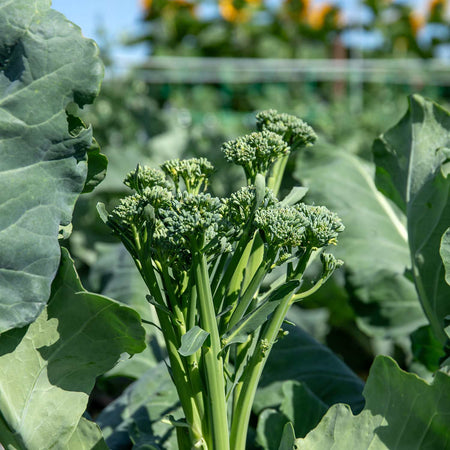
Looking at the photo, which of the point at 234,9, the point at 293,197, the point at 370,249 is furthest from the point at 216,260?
the point at 234,9

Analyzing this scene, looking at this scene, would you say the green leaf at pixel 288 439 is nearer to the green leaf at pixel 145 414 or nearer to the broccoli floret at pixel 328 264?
the broccoli floret at pixel 328 264

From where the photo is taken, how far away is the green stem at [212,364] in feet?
2.63

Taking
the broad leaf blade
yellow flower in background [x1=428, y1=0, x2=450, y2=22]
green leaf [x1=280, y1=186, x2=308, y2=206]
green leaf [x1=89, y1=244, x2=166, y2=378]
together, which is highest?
green leaf [x1=280, y1=186, x2=308, y2=206]

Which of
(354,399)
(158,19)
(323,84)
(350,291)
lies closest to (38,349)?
(354,399)

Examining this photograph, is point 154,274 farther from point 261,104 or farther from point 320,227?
point 261,104

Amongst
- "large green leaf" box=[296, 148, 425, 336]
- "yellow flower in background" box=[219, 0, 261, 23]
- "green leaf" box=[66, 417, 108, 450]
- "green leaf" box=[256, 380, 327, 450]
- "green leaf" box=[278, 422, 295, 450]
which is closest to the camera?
"green leaf" box=[278, 422, 295, 450]

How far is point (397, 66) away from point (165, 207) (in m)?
9.22

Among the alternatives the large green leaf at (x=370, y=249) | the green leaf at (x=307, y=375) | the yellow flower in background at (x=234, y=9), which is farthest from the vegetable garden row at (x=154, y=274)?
the yellow flower in background at (x=234, y=9)

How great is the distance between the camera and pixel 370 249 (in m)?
1.56

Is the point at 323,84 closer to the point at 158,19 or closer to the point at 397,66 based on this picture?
the point at 397,66

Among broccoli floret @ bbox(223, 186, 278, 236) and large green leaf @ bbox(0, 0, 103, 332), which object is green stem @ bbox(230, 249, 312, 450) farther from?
large green leaf @ bbox(0, 0, 103, 332)

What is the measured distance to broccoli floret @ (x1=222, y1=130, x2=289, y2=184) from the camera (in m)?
0.89

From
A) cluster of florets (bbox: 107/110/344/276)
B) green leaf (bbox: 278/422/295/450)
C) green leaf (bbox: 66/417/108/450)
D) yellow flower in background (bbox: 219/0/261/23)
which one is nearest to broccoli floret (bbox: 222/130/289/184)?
cluster of florets (bbox: 107/110/344/276)

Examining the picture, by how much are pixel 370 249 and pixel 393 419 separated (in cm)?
69
